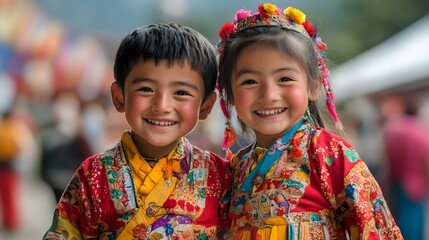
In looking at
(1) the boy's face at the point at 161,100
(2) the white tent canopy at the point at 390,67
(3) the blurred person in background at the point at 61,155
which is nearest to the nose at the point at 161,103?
(1) the boy's face at the point at 161,100

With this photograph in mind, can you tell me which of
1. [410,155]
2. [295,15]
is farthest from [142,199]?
[410,155]

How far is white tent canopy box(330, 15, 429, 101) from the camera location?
703 centimetres

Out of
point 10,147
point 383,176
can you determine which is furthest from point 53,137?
point 383,176

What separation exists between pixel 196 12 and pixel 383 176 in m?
8.27

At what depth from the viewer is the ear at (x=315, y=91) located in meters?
2.17

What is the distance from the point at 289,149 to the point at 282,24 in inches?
15.2

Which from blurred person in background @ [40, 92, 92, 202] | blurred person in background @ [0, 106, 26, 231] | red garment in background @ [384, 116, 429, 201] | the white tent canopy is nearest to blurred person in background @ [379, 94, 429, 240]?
red garment in background @ [384, 116, 429, 201]

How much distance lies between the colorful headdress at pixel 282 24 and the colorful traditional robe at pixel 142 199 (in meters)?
0.32

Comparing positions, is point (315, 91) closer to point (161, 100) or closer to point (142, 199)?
point (161, 100)

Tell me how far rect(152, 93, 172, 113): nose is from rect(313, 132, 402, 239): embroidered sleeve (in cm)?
45

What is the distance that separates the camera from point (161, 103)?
209 centimetres

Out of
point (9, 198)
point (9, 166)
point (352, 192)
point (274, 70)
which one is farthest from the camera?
point (9, 198)

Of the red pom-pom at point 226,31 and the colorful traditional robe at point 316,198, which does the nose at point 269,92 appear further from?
the red pom-pom at point 226,31

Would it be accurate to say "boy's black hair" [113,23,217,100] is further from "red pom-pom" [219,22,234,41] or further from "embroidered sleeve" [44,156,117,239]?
"embroidered sleeve" [44,156,117,239]
